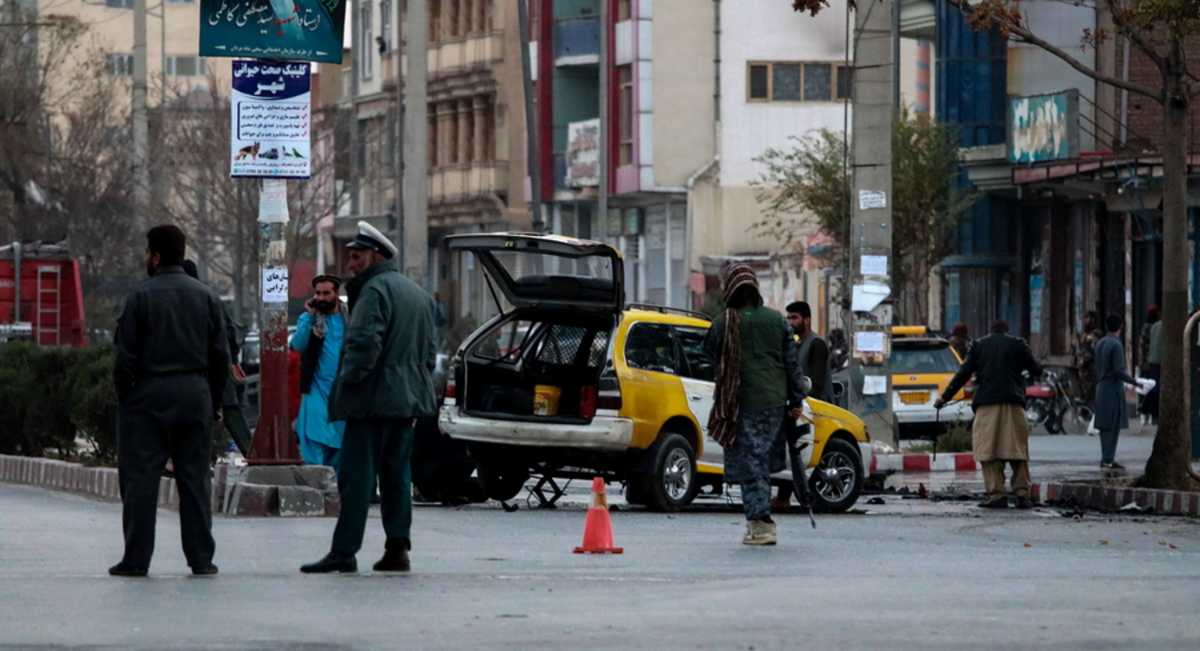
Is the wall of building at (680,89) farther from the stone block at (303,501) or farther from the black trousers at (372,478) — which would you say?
the black trousers at (372,478)

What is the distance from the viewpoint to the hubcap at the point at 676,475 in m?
21.7

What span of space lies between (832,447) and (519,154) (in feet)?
152

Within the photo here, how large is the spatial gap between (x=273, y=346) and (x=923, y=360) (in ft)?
56.1

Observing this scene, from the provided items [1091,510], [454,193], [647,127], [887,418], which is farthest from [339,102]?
[1091,510]

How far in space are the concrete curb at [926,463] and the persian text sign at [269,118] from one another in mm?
10508

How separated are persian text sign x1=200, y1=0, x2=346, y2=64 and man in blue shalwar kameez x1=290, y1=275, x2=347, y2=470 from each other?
5.15 feet

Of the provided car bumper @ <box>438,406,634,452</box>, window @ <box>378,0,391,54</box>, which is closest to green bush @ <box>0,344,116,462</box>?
car bumper @ <box>438,406,634,452</box>

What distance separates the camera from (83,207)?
57844mm

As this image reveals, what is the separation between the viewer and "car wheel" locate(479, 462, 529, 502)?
2217cm

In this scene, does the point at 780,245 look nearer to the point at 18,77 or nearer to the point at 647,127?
the point at 647,127

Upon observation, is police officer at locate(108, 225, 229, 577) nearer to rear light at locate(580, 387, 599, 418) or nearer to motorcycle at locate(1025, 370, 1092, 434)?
rear light at locate(580, 387, 599, 418)

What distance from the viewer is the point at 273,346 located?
19.9m

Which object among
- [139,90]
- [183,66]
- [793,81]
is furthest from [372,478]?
[183,66]

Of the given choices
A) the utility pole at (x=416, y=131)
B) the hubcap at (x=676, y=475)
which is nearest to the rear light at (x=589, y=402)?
the hubcap at (x=676, y=475)
